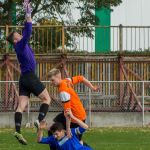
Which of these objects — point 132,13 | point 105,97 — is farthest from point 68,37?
point 132,13

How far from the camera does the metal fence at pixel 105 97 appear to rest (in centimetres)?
2983

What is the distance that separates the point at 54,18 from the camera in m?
43.7

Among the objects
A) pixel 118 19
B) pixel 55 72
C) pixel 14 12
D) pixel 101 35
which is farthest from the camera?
pixel 118 19

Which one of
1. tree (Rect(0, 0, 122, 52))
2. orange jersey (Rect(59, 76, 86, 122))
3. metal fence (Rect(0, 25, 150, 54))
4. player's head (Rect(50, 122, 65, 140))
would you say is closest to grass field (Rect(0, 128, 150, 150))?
orange jersey (Rect(59, 76, 86, 122))

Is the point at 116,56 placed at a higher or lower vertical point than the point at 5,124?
higher

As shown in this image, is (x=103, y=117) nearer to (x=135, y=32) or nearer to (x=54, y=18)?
(x=135, y=32)

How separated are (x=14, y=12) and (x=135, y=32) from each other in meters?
11.5

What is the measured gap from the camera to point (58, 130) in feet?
43.4

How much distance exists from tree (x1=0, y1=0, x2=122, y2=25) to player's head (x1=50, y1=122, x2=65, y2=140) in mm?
28087

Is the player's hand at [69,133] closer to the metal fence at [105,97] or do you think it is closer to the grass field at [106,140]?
the grass field at [106,140]

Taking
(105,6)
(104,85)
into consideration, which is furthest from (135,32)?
(105,6)

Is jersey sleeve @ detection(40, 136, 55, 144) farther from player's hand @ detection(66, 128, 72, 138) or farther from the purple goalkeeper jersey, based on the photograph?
the purple goalkeeper jersey

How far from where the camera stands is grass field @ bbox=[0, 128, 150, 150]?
19.9 metres

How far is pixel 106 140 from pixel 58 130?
8999 millimetres
